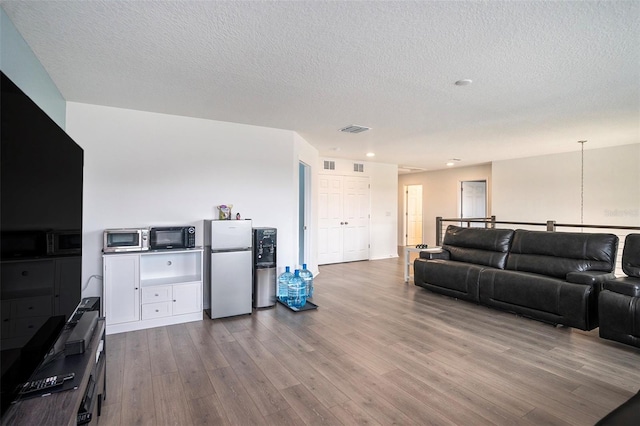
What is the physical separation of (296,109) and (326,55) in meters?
1.38

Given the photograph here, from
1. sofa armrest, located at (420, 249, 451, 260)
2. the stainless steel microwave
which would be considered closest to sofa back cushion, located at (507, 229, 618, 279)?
sofa armrest, located at (420, 249, 451, 260)

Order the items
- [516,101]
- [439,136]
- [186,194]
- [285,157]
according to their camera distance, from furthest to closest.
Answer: [439,136]
[285,157]
[186,194]
[516,101]

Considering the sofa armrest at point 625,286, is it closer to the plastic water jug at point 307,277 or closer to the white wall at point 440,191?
the plastic water jug at point 307,277

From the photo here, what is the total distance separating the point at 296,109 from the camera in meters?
3.85

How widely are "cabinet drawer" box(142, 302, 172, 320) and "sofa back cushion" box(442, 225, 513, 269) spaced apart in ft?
13.5

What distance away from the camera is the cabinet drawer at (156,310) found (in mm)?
3578

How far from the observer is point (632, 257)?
3408 mm

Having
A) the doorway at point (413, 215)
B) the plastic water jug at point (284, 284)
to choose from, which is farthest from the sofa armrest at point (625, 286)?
the doorway at point (413, 215)

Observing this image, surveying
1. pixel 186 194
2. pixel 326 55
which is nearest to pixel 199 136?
pixel 186 194

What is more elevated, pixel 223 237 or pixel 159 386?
pixel 223 237

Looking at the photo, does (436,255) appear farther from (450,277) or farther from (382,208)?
(382,208)

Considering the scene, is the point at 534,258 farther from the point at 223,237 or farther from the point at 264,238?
the point at 223,237

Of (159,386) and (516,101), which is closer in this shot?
(159,386)

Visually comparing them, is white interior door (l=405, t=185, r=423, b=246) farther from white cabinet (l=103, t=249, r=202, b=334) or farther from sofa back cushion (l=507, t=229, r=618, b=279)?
white cabinet (l=103, t=249, r=202, b=334)
